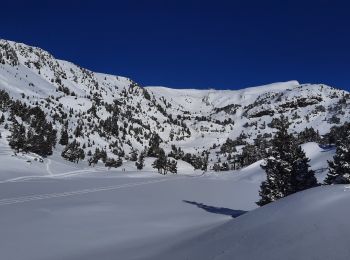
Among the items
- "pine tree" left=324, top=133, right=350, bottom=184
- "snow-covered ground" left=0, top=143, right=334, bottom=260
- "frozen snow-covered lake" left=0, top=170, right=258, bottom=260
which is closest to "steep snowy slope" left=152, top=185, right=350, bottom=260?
"snow-covered ground" left=0, top=143, right=334, bottom=260

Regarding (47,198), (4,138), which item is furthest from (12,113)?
(47,198)

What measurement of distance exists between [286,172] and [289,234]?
19.8 m

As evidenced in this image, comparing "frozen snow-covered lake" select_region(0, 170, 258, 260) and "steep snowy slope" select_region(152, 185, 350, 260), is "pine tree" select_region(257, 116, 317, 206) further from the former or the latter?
"steep snowy slope" select_region(152, 185, 350, 260)

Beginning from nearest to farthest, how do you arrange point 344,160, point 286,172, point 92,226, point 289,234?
point 289,234
point 92,226
point 344,160
point 286,172

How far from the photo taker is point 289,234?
11062 millimetres

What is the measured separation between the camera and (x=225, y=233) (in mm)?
14516

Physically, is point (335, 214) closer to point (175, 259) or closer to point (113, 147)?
point (175, 259)

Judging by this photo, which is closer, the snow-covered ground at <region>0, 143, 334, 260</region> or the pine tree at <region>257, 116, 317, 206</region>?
the snow-covered ground at <region>0, 143, 334, 260</region>

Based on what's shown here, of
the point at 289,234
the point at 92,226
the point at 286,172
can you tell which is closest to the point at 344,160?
the point at 286,172

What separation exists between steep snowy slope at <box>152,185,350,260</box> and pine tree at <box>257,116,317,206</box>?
14666 millimetres

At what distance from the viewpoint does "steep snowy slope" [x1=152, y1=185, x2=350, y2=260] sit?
31.7 feet

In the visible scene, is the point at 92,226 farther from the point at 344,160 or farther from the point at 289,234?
the point at 344,160

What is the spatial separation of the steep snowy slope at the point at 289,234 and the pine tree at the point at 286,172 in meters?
14.7

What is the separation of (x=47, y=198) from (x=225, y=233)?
20.9 meters
